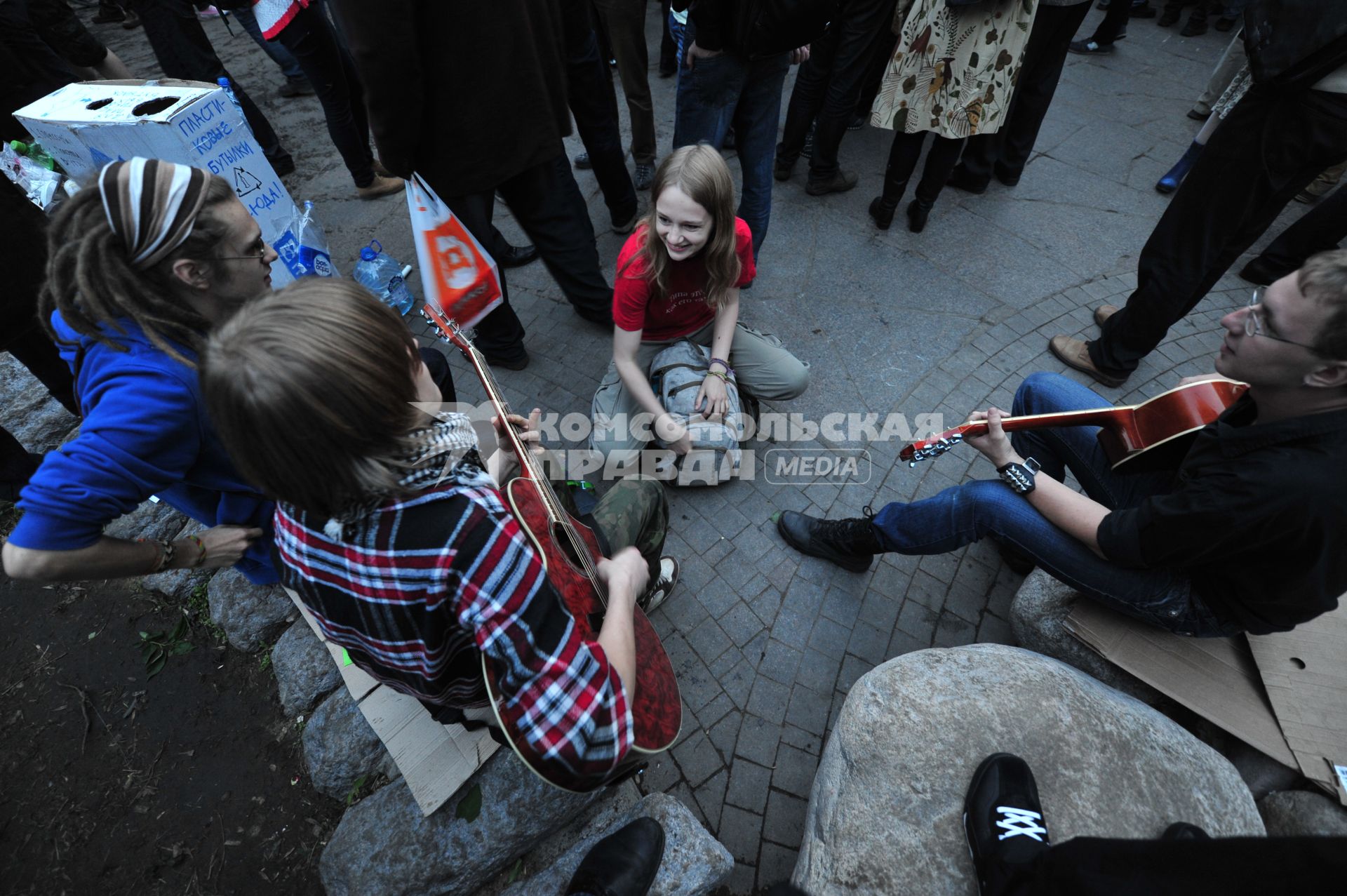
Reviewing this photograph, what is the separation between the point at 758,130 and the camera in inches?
140

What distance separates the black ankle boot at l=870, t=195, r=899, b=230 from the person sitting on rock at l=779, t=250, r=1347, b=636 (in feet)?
8.53

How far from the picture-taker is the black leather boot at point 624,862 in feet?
5.95

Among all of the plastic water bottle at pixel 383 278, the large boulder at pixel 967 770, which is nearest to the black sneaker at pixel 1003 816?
the large boulder at pixel 967 770

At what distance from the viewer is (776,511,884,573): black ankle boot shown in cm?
258

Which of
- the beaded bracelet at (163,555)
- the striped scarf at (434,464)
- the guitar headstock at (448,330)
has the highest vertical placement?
the striped scarf at (434,464)

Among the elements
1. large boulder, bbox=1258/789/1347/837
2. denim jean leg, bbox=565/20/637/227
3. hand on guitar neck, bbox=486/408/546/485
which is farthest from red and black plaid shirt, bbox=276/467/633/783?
denim jean leg, bbox=565/20/637/227

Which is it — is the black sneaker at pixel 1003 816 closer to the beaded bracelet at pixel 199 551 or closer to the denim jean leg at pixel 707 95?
the beaded bracelet at pixel 199 551

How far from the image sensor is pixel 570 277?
3541 mm

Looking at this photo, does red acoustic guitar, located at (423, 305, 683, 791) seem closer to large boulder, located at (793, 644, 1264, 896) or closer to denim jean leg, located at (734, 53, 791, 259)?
large boulder, located at (793, 644, 1264, 896)

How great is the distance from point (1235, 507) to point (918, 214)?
3292mm

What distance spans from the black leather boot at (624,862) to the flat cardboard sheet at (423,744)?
1.76 ft

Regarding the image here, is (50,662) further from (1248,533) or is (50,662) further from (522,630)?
(1248,533)

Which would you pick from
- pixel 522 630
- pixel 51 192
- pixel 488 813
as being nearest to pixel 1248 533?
pixel 522 630

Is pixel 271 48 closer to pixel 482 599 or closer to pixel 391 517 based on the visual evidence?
pixel 391 517
